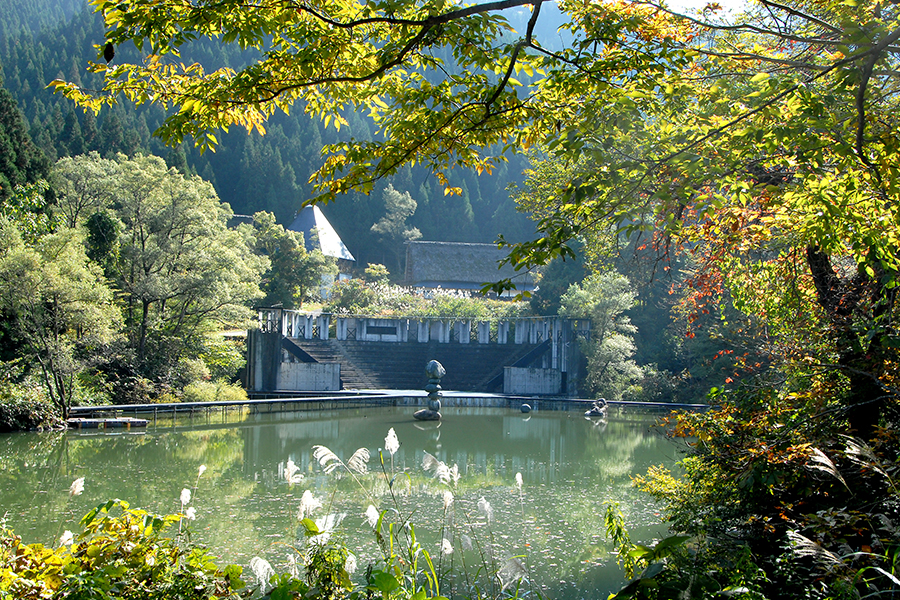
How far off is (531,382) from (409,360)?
479 centimetres

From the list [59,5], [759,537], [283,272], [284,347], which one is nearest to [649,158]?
[759,537]

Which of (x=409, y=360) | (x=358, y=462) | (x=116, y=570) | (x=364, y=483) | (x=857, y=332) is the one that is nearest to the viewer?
(x=116, y=570)

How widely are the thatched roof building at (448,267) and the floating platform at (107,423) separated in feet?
86.7

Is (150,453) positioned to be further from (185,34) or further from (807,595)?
(807,595)

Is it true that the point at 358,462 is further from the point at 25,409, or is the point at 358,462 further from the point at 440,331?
the point at 440,331

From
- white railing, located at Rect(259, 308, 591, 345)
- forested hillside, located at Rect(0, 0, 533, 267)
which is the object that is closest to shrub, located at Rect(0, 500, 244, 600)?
white railing, located at Rect(259, 308, 591, 345)

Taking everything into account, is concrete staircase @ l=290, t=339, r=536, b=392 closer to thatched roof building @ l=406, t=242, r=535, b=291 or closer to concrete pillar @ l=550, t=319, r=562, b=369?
concrete pillar @ l=550, t=319, r=562, b=369

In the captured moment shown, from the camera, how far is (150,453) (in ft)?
41.5

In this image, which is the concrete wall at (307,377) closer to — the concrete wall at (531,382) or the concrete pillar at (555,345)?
the concrete wall at (531,382)

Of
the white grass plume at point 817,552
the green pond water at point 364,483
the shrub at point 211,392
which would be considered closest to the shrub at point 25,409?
the green pond water at point 364,483

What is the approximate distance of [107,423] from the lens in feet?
50.4

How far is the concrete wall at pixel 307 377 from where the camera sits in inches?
957

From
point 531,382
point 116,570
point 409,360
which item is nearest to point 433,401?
point 531,382

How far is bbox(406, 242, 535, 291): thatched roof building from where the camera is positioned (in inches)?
1647
